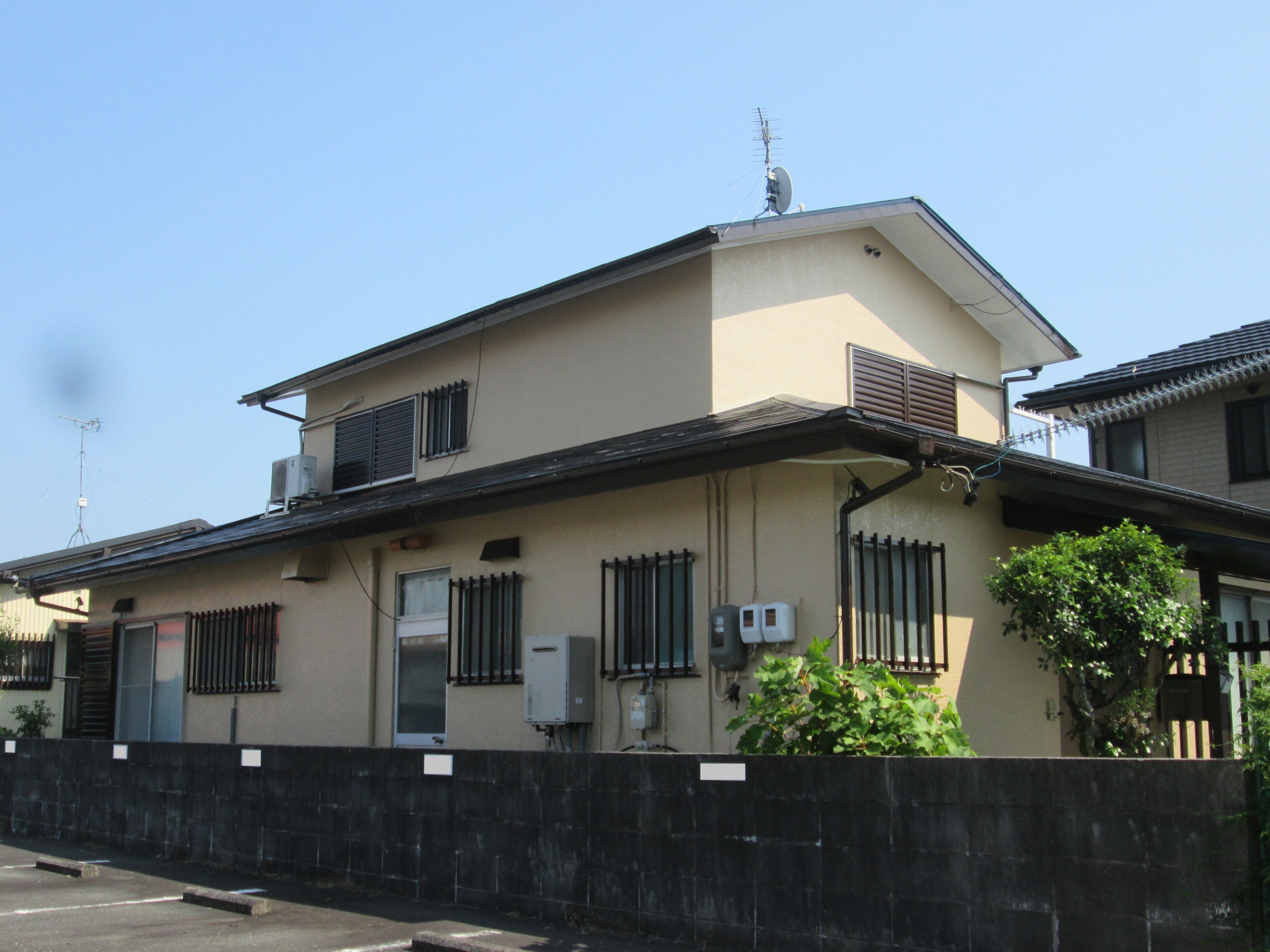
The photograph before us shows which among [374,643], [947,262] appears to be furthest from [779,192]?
[374,643]

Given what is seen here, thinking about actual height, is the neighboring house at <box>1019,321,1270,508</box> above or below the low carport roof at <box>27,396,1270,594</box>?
above

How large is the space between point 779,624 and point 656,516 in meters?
1.73

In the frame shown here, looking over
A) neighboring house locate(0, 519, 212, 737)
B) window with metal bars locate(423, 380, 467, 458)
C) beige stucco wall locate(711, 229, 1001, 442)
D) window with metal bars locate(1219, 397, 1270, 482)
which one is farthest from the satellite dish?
neighboring house locate(0, 519, 212, 737)

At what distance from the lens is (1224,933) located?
504 centimetres

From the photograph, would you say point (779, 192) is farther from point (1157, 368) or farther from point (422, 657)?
point (1157, 368)

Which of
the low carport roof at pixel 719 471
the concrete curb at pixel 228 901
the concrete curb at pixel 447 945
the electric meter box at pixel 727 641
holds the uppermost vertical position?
the low carport roof at pixel 719 471

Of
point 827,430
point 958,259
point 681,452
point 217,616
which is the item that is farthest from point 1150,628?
point 217,616

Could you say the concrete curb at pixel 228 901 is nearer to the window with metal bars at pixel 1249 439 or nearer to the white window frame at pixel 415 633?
the white window frame at pixel 415 633

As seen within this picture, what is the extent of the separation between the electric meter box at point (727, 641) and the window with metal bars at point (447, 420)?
17.4 ft

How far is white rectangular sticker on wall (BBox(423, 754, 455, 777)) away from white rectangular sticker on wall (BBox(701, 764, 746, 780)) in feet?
7.44

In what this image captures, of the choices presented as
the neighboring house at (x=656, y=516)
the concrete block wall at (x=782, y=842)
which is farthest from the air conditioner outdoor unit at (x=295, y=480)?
the concrete block wall at (x=782, y=842)

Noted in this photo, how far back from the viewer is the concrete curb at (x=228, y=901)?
8.50m

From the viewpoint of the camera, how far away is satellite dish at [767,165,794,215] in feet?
42.9

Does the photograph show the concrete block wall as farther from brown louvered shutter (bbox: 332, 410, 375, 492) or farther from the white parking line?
brown louvered shutter (bbox: 332, 410, 375, 492)
